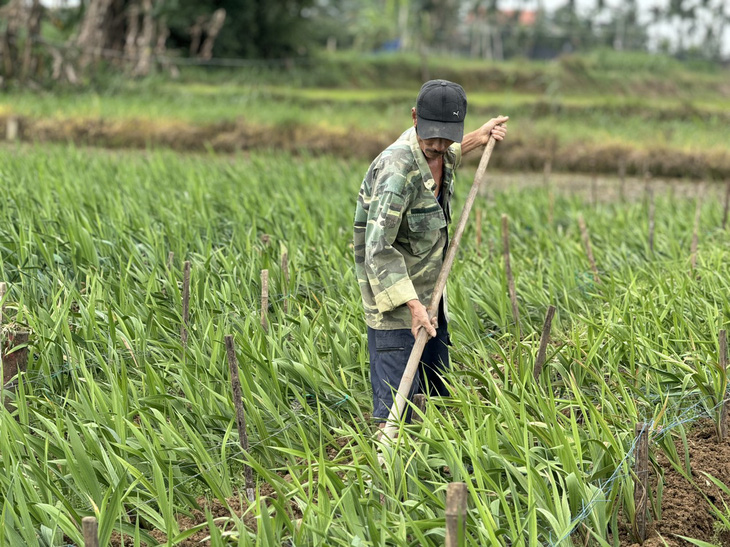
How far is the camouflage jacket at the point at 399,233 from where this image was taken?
2.57m

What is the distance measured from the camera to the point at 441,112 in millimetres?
2539

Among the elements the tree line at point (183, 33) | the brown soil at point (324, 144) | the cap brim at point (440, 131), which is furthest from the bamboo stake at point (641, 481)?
the tree line at point (183, 33)

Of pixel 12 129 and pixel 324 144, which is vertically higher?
pixel 12 129

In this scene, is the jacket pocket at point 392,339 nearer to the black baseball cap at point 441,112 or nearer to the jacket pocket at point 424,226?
the jacket pocket at point 424,226

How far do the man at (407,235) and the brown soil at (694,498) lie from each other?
0.74 m

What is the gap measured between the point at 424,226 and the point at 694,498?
1089 mm

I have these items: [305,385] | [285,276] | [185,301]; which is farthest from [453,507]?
[285,276]

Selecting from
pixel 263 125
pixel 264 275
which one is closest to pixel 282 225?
pixel 264 275

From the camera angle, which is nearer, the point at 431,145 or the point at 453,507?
the point at 453,507

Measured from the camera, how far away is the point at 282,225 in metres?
5.15

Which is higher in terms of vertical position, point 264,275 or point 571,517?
point 264,275

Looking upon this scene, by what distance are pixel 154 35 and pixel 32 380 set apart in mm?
15640

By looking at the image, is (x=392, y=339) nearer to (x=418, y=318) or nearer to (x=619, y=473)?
(x=418, y=318)

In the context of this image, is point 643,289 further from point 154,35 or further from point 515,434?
point 154,35
